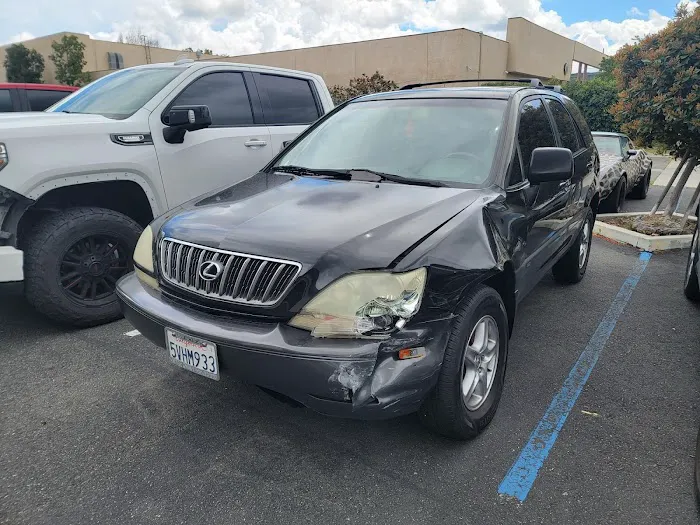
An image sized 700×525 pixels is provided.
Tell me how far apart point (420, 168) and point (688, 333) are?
101 inches

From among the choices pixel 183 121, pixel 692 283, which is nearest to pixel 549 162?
pixel 692 283

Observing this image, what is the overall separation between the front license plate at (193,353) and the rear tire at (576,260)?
3612 millimetres

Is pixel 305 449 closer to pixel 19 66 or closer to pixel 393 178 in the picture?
pixel 393 178

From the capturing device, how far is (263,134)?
16.7 feet

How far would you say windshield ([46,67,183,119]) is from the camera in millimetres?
4414

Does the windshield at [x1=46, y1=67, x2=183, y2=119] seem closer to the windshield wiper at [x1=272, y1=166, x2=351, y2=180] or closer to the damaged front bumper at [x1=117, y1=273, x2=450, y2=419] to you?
the windshield wiper at [x1=272, y1=166, x2=351, y2=180]

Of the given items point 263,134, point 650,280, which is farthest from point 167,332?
point 650,280

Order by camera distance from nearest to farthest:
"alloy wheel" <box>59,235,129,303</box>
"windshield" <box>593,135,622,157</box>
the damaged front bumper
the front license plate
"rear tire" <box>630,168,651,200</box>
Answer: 1. the damaged front bumper
2. the front license plate
3. "alloy wheel" <box>59,235,129,303</box>
4. "windshield" <box>593,135,622,157</box>
5. "rear tire" <box>630,168,651,200</box>

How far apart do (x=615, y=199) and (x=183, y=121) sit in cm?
704

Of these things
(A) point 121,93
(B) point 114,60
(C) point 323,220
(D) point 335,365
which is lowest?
(D) point 335,365

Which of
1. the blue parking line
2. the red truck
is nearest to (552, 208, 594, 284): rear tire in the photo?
the blue parking line

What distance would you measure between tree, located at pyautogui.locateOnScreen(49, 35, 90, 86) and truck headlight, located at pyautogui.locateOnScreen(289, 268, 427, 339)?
41781mm

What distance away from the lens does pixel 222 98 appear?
4.88 meters

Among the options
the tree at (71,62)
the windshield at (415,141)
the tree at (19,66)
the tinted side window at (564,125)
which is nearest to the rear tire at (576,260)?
the tinted side window at (564,125)
